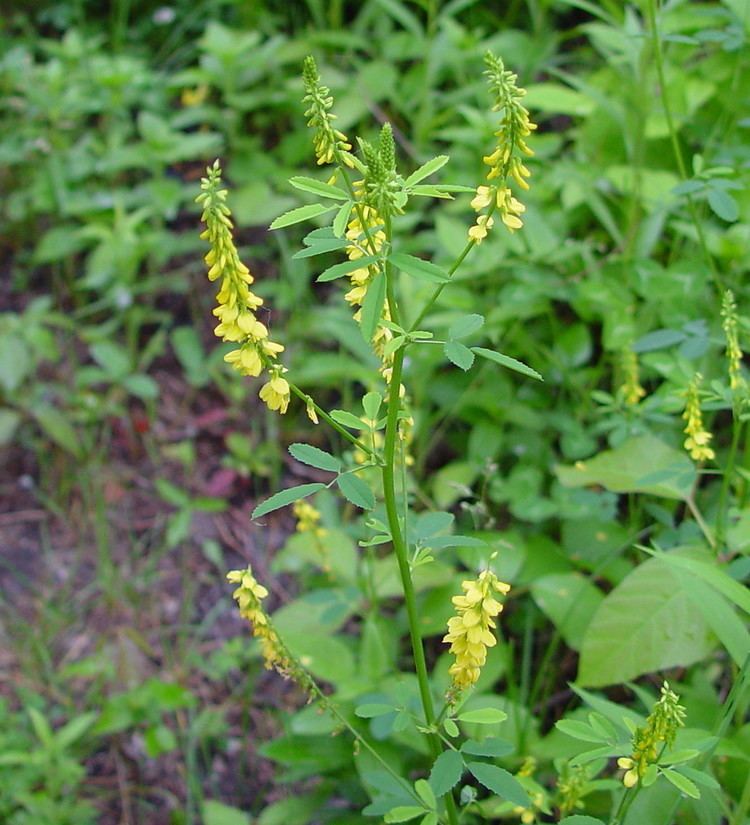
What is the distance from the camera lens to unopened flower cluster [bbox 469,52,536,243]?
1.02 meters

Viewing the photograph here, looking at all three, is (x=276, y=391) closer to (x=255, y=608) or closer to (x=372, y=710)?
(x=255, y=608)

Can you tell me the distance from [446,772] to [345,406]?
1570 millimetres

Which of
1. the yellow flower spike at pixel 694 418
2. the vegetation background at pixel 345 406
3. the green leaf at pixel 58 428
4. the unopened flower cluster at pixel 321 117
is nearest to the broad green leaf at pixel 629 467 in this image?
the vegetation background at pixel 345 406

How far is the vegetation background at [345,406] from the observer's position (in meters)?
1.78

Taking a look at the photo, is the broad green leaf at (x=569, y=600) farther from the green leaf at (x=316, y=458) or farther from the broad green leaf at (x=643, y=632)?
the green leaf at (x=316, y=458)

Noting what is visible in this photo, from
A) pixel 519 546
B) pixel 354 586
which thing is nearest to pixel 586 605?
pixel 519 546

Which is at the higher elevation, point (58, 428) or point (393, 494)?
point (393, 494)

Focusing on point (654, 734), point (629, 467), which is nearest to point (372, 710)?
point (654, 734)

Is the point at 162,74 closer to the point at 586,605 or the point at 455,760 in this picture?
the point at 586,605

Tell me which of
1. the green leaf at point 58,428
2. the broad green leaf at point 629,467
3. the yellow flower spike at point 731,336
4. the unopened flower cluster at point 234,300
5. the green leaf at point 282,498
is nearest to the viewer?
the unopened flower cluster at point 234,300

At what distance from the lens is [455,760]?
1.18 m

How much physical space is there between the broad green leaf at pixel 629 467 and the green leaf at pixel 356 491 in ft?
2.49

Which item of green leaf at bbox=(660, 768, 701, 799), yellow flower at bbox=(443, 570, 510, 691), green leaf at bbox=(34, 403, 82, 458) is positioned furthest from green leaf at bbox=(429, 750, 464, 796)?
green leaf at bbox=(34, 403, 82, 458)

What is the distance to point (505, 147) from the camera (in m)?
1.05
